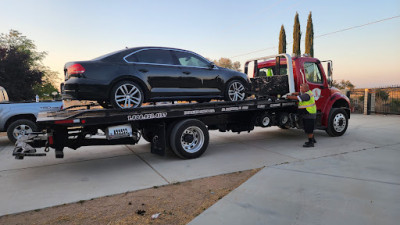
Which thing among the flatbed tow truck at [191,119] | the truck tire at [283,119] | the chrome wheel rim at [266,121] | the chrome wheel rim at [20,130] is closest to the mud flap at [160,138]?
the flatbed tow truck at [191,119]

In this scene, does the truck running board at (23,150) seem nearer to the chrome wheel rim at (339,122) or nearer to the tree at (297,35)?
the chrome wheel rim at (339,122)

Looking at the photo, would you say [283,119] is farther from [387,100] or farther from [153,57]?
[387,100]

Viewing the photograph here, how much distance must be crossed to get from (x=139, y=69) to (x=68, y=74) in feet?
4.10

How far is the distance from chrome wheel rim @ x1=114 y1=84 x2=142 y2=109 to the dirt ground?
5.99 feet

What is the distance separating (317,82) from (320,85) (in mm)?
134

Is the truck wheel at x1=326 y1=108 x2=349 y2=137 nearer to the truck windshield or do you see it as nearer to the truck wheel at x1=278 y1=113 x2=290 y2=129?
the truck wheel at x1=278 y1=113 x2=290 y2=129

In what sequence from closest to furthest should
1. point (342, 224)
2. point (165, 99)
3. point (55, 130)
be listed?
point (342, 224)
point (55, 130)
point (165, 99)

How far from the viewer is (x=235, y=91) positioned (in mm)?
6691

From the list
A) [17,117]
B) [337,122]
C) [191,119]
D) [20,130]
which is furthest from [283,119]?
[17,117]

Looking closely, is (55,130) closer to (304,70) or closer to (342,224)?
(342,224)

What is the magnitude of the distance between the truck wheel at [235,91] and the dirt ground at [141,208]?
284cm

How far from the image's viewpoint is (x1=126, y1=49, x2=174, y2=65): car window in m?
5.34

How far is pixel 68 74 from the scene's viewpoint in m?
4.82

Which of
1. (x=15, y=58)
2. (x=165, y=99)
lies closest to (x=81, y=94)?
(x=165, y=99)
